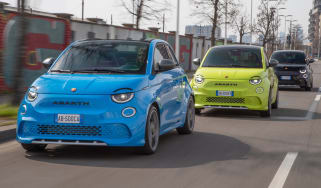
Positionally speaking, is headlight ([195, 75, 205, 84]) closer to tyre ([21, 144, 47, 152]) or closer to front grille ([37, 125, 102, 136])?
→ tyre ([21, 144, 47, 152])

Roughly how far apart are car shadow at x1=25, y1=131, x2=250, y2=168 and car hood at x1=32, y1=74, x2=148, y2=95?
0.83 metres

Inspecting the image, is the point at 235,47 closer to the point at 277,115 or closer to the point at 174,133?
the point at 277,115

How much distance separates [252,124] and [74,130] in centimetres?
529

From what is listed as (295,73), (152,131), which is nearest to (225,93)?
(152,131)

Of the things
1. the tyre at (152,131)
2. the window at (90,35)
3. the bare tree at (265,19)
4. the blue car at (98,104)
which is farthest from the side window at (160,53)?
the bare tree at (265,19)

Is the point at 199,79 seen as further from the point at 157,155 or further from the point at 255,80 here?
the point at 157,155

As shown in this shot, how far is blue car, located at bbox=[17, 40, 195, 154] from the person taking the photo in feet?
23.3

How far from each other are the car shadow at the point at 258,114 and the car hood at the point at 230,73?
0.87 metres

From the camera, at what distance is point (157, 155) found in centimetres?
766

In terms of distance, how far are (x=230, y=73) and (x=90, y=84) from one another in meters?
6.07

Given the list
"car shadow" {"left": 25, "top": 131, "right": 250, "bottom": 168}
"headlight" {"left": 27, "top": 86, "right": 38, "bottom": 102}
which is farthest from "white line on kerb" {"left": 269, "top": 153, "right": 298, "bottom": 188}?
"headlight" {"left": 27, "top": 86, "right": 38, "bottom": 102}

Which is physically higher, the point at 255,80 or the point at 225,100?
the point at 255,80

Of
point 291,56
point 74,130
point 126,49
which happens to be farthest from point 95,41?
point 291,56

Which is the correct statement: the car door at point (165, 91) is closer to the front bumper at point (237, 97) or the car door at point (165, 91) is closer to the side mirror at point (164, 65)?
the side mirror at point (164, 65)
